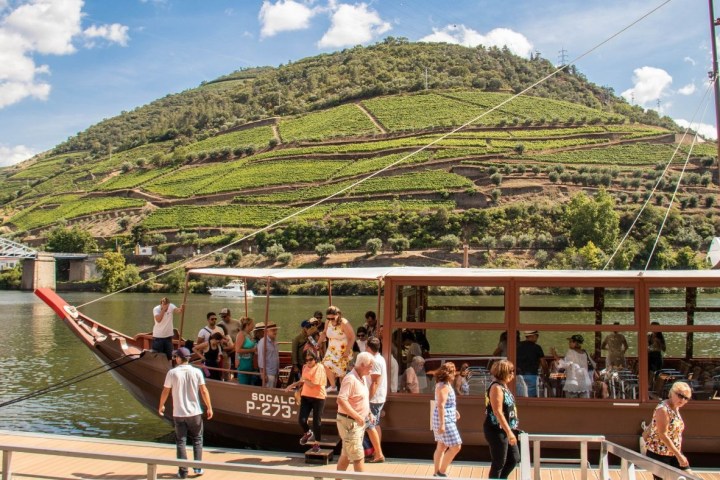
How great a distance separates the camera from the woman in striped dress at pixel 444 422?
26.9ft

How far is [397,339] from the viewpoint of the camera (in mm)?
10430

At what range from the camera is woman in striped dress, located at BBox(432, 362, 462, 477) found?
8.21 m

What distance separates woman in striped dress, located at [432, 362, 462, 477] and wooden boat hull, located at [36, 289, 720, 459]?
1.79 m

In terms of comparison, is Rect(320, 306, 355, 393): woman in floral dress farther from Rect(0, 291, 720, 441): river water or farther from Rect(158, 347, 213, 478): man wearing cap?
Rect(0, 291, 720, 441): river water

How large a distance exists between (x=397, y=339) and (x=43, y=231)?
397 ft

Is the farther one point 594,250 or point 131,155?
point 131,155

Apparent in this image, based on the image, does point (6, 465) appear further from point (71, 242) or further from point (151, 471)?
point (71, 242)

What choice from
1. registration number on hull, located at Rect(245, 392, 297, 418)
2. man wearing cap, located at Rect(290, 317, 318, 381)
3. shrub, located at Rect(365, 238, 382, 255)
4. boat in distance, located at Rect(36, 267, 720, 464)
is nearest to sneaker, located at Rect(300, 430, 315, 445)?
boat in distance, located at Rect(36, 267, 720, 464)

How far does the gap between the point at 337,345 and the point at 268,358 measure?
60.1 inches

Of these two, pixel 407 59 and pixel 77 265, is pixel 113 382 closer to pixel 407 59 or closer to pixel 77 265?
pixel 77 265

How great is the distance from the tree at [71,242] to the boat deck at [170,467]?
100 m

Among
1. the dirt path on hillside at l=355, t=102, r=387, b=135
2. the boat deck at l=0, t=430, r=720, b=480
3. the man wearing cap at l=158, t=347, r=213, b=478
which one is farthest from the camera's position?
the dirt path on hillside at l=355, t=102, r=387, b=135

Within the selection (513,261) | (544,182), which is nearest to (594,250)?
(513,261)

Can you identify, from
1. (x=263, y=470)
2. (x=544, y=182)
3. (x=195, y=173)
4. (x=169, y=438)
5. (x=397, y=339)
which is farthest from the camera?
(x=195, y=173)
